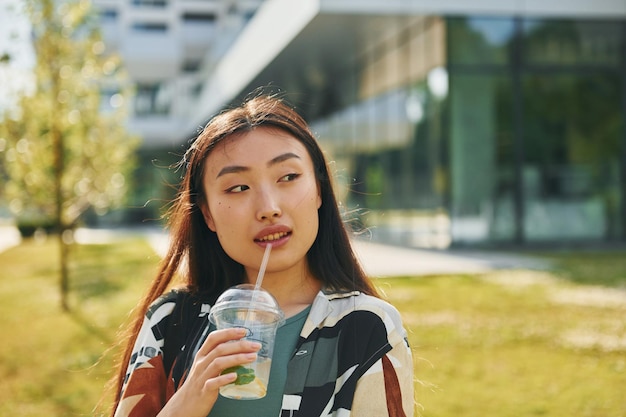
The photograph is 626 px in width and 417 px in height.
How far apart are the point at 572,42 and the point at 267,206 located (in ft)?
50.1

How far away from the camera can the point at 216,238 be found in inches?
74.2

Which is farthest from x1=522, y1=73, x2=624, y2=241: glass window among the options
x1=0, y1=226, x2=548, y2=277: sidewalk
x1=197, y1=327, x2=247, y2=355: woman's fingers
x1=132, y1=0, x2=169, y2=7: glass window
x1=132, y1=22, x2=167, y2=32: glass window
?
x1=132, y1=0, x2=169, y2=7: glass window

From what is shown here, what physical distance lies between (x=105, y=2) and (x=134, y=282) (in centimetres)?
3719

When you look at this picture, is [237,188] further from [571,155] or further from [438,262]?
[571,155]

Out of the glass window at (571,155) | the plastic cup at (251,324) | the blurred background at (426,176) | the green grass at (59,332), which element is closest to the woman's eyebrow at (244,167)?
the plastic cup at (251,324)

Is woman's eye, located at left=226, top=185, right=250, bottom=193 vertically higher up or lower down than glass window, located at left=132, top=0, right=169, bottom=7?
lower down

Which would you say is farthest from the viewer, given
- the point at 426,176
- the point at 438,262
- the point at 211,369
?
the point at 426,176

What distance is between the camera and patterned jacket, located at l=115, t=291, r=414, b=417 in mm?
1469

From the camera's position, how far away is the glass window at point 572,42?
49.7 ft

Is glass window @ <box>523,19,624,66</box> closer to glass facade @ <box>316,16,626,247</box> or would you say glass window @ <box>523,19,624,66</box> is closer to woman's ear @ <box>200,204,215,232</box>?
glass facade @ <box>316,16,626,247</box>

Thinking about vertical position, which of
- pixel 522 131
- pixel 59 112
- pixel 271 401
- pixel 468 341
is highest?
pixel 59 112

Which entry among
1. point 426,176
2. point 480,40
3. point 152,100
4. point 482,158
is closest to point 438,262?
point 482,158

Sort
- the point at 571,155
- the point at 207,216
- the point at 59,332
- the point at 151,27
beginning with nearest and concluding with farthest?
1. the point at 207,216
2. the point at 59,332
3. the point at 571,155
4. the point at 151,27

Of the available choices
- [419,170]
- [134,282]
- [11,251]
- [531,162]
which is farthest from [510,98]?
[11,251]
